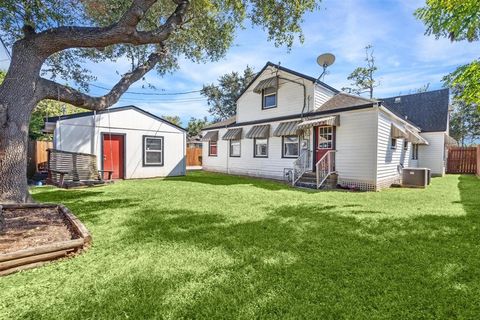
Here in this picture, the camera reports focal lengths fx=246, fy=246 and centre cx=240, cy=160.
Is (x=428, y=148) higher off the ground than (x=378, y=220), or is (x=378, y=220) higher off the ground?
(x=428, y=148)

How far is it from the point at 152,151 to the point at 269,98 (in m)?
7.05

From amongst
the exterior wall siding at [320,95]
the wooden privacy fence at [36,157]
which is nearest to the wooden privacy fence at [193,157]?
the wooden privacy fence at [36,157]

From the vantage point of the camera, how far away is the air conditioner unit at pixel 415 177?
1043 cm

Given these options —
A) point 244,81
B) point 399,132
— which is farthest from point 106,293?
point 244,81

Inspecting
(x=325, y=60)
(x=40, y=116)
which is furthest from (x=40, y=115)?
(x=325, y=60)

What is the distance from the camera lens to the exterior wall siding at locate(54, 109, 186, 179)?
10539 millimetres

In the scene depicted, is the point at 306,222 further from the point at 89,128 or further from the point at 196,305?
the point at 89,128

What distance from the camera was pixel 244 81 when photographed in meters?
32.7

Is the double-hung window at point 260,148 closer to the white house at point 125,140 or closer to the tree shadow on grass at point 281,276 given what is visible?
the white house at point 125,140

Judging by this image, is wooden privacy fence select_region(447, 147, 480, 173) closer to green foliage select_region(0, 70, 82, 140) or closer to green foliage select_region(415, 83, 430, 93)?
green foliage select_region(415, 83, 430, 93)

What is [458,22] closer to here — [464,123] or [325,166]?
Answer: [325,166]

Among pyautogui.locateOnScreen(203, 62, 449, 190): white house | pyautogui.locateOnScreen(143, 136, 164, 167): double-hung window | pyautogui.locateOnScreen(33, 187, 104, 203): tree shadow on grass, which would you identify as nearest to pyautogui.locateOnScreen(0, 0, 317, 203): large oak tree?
pyautogui.locateOnScreen(33, 187, 104, 203): tree shadow on grass

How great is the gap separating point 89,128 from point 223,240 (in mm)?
10004

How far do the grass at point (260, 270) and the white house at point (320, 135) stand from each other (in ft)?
15.5
